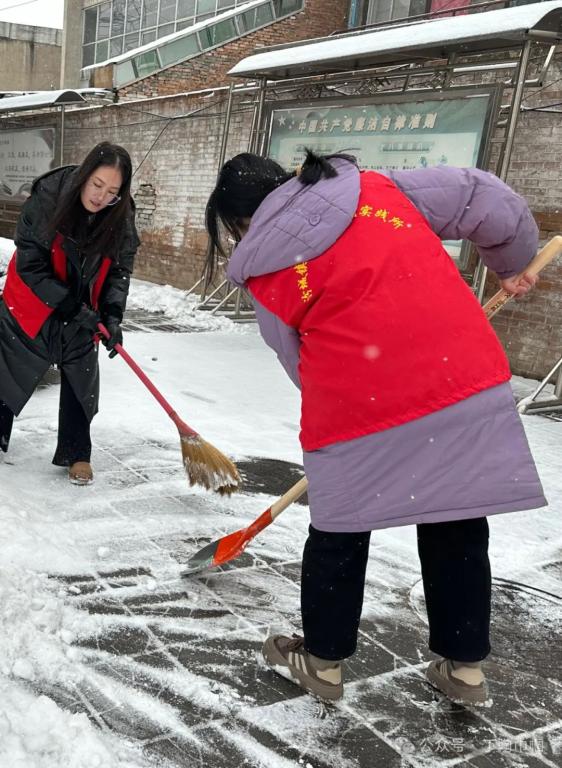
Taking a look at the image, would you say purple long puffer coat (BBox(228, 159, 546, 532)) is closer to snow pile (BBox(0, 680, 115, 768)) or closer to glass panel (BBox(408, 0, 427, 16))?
snow pile (BBox(0, 680, 115, 768))

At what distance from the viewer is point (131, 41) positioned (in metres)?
19.7

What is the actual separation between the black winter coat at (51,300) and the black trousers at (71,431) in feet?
0.25

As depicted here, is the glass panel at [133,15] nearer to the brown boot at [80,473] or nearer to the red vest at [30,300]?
the red vest at [30,300]

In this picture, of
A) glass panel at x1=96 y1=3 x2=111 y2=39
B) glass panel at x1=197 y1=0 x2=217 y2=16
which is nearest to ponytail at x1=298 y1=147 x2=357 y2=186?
glass panel at x1=197 y1=0 x2=217 y2=16

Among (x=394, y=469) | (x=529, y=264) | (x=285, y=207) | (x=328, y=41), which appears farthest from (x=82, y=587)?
(x=328, y=41)

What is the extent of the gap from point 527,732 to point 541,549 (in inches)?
58.6

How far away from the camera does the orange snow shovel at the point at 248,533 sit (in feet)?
8.32

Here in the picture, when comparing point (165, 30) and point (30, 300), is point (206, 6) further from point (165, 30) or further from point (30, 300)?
point (30, 300)

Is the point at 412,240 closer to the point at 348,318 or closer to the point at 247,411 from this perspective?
the point at 348,318

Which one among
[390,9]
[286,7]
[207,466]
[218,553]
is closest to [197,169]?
[286,7]

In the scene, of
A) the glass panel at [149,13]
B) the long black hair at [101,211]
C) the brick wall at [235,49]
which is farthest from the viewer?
the glass panel at [149,13]

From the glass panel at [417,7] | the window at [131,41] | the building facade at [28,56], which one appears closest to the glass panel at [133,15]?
the window at [131,41]

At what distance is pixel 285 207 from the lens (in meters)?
1.97

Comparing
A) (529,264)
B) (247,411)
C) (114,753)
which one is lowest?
(247,411)
